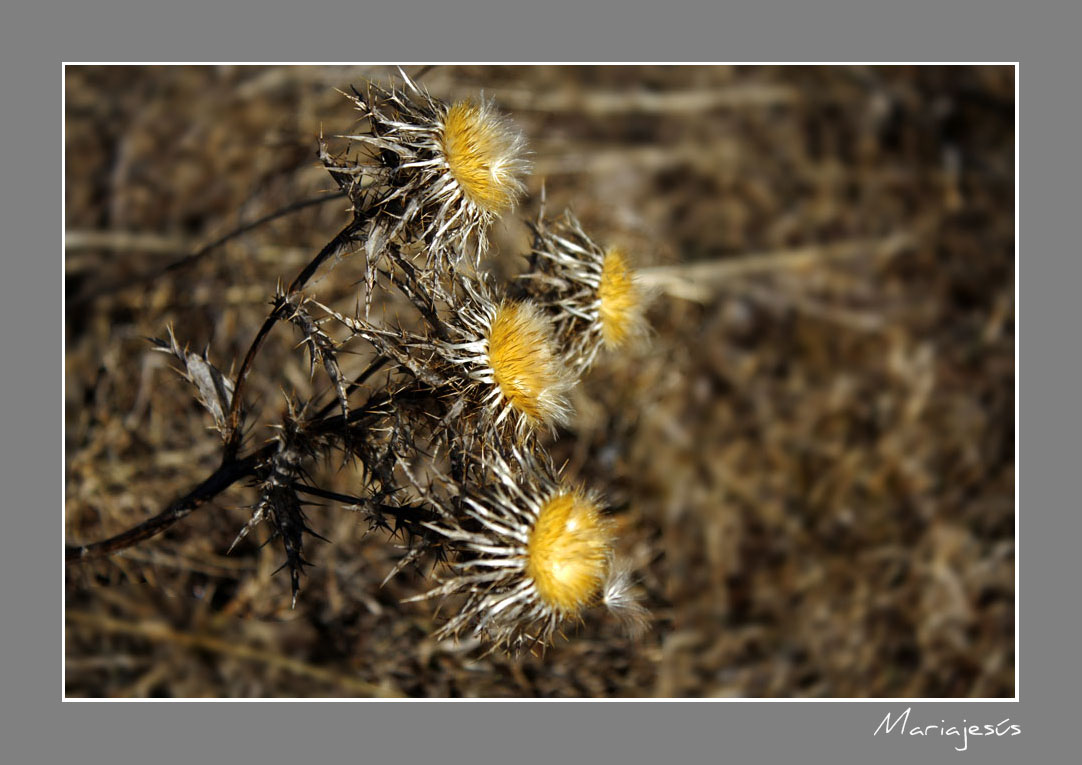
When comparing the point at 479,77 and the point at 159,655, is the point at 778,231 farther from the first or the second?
the point at 159,655

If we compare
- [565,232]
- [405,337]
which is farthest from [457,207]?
[565,232]

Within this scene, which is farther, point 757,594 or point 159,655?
point 757,594

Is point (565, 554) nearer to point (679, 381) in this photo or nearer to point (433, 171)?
point (433, 171)

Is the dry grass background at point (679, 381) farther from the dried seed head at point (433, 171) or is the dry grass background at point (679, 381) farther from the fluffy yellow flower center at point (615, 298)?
the dried seed head at point (433, 171)

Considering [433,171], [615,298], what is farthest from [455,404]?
[615,298]

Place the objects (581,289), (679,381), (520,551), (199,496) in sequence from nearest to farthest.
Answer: (520,551) < (199,496) < (581,289) < (679,381)

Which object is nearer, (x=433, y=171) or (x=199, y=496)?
(x=433, y=171)

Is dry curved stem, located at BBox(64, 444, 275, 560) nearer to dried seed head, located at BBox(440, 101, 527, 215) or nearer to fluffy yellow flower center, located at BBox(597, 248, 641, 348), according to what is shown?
dried seed head, located at BBox(440, 101, 527, 215)
